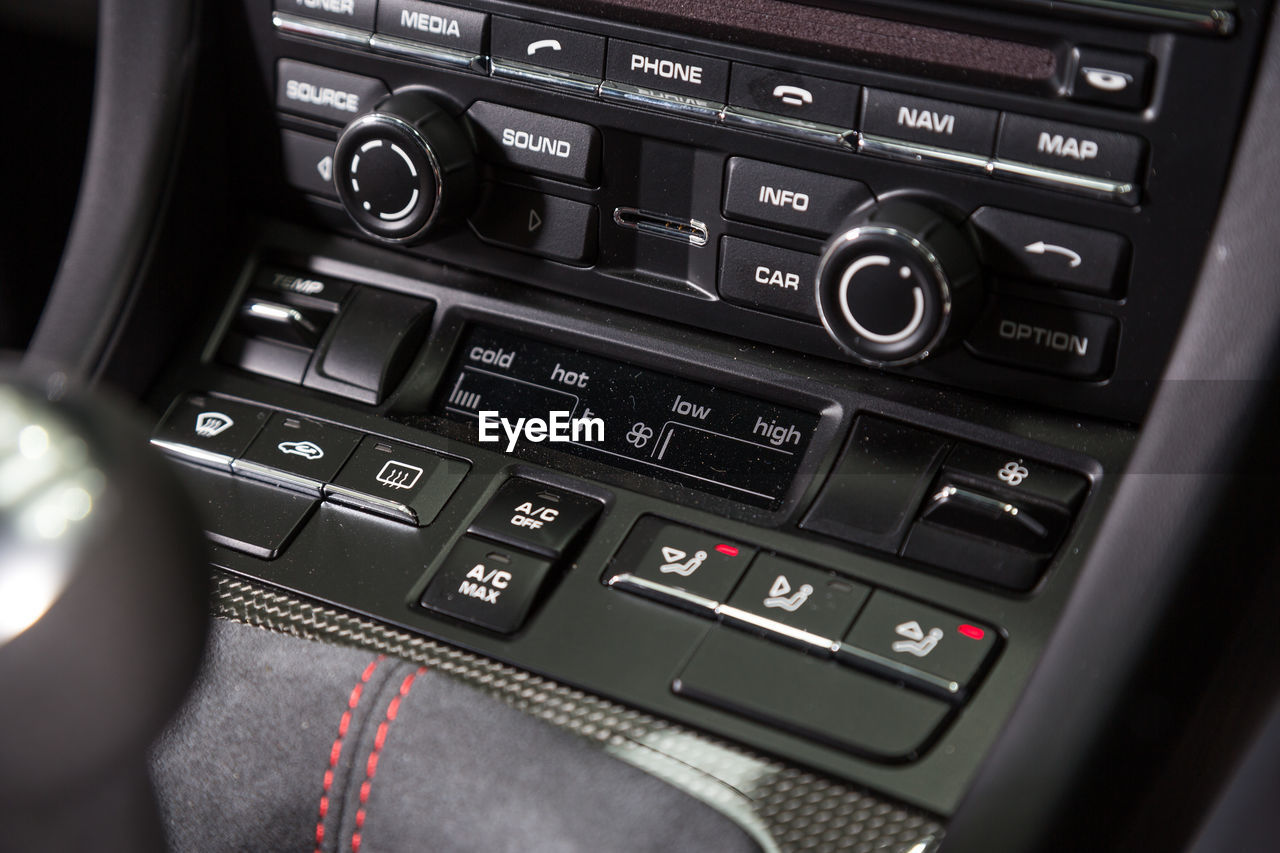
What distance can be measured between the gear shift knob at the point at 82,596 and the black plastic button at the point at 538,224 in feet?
1.20

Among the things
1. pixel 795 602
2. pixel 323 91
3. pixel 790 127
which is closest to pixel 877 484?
pixel 795 602

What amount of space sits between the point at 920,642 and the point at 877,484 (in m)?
0.09

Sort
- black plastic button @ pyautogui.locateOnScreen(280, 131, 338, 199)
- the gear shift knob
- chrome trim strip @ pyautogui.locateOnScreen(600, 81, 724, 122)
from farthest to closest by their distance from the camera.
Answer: black plastic button @ pyautogui.locateOnScreen(280, 131, 338, 199) → chrome trim strip @ pyautogui.locateOnScreen(600, 81, 724, 122) → the gear shift knob

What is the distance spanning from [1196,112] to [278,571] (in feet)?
1.64

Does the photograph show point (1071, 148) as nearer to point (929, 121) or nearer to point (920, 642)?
point (929, 121)

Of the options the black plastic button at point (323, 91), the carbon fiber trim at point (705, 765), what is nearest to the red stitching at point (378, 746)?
the carbon fiber trim at point (705, 765)

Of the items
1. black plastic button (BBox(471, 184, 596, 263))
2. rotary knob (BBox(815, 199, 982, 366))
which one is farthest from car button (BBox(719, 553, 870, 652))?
black plastic button (BBox(471, 184, 596, 263))

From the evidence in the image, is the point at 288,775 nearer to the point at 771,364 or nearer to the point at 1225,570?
the point at 771,364

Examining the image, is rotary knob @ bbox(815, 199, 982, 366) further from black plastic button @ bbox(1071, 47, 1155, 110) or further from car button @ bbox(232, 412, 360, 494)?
car button @ bbox(232, 412, 360, 494)

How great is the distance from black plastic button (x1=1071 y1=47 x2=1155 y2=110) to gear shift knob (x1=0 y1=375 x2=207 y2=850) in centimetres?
43

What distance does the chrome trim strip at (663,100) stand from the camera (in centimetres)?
66

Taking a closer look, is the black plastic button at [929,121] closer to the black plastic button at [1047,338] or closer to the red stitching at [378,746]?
the black plastic button at [1047,338]

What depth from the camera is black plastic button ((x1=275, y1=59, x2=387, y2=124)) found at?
74 cm

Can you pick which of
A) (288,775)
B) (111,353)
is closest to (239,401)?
(111,353)
